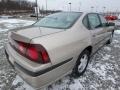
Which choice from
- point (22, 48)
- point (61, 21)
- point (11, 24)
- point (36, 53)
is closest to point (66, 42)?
point (36, 53)

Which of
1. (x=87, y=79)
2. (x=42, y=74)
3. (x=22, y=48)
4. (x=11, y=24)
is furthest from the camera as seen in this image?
(x=11, y=24)

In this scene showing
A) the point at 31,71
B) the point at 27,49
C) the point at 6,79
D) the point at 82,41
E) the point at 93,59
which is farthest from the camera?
the point at 93,59

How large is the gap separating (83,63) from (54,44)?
1.28 metres

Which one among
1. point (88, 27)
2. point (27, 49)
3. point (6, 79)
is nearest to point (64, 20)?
point (88, 27)

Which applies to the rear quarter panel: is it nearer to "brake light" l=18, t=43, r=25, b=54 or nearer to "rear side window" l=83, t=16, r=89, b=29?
"rear side window" l=83, t=16, r=89, b=29

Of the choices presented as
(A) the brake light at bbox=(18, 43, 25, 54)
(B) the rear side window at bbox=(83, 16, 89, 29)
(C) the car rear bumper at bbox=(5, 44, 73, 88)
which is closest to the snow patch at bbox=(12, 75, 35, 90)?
(C) the car rear bumper at bbox=(5, 44, 73, 88)

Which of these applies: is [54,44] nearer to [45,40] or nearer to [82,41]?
[45,40]

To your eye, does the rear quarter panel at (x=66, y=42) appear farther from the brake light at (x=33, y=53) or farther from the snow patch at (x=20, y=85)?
the snow patch at (x=20, y=85)

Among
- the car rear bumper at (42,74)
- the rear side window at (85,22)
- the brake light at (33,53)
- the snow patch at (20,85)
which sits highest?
the rear side window at (85,22)

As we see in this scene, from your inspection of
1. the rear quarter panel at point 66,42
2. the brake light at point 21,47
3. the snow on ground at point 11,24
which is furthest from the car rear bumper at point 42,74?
the snow on ground at point 11,24

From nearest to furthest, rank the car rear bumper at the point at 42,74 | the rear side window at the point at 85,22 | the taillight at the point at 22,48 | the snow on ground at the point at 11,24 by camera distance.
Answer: the car rear bumper at the point at 42,74 < the taillight at the point at 22,48 < the rear side window at the point at 85,22 < the snow on ground at the point at 11,24

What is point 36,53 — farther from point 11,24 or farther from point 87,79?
point 11,24

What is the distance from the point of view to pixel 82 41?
2.62 metres

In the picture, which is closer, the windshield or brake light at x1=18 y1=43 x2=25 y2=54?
brake light at x1=18 y1=43 x2=25 y2=54
